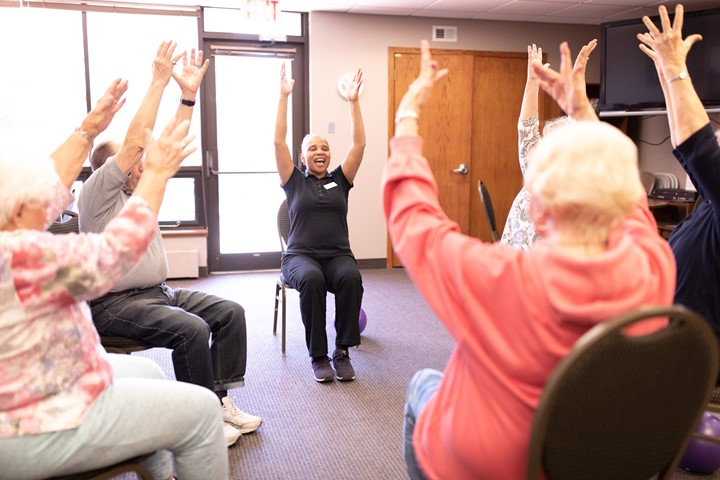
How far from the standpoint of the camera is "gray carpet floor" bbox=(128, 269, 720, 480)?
87.7 inches

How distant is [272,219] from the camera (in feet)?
18.9

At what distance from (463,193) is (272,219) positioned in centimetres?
185

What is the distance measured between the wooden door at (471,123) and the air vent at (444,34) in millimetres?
116

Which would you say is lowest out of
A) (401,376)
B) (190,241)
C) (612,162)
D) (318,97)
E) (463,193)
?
(401,376)

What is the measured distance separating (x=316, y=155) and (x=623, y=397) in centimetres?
249

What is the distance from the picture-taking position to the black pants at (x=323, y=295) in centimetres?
304

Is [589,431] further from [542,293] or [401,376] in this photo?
[401,376]

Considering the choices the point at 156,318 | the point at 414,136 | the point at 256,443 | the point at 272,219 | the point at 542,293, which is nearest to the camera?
the point at 542,293

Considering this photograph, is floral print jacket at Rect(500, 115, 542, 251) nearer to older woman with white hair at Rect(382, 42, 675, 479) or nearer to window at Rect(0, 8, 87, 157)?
older woman with white hair at Rect(382, 42, 675, 479)

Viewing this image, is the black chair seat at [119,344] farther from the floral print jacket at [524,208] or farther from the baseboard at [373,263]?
the baseboard at [373,263]

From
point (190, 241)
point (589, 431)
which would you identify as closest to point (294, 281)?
point (589, 431)

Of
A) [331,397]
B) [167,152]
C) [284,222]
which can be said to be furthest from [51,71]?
[167,152]

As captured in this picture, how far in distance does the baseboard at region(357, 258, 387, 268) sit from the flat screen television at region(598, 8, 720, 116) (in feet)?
7.87

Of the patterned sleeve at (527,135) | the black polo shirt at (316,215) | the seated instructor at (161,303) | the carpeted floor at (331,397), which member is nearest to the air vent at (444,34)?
the carpeted floor at (331,397)
